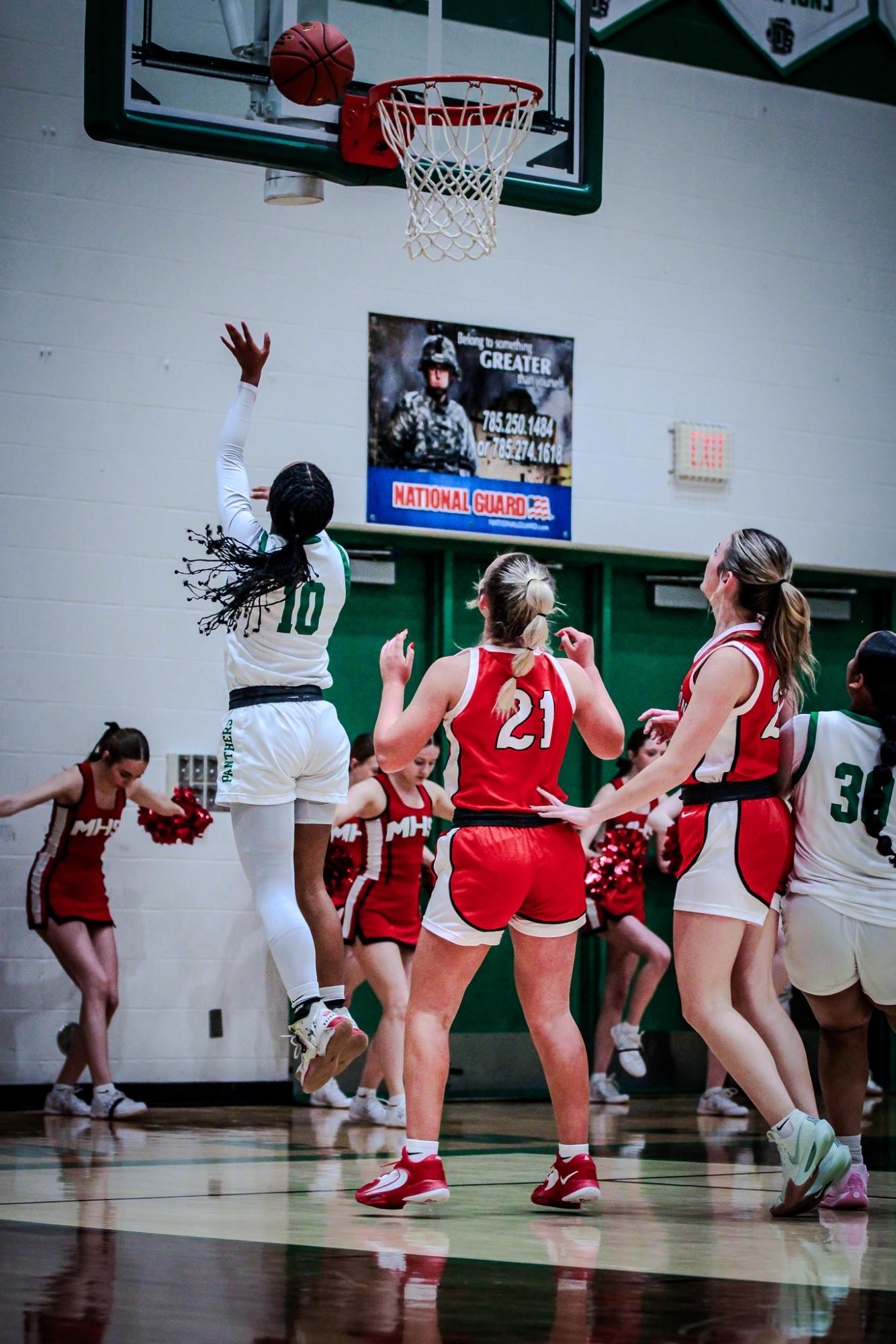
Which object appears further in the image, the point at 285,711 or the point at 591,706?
the point at 285,711

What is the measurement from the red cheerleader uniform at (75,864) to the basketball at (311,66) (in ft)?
12.9

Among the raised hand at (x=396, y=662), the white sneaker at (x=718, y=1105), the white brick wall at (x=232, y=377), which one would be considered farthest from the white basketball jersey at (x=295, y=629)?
the white sneaker at (x=718, y=1105)

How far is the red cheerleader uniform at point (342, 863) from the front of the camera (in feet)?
33.3

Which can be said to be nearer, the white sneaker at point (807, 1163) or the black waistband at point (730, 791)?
the white sneaker at point (807, 1163)

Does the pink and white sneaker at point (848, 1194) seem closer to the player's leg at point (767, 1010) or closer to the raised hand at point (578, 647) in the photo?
the player's leg at point (767, 1010)

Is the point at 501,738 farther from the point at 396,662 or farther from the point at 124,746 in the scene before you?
the point at 124,746

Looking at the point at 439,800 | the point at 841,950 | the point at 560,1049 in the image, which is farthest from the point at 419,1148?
the point at 439,800

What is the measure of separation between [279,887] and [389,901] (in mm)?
3016

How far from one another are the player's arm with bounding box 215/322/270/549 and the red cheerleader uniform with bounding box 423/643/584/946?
1541 mm

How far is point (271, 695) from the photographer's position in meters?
6.60

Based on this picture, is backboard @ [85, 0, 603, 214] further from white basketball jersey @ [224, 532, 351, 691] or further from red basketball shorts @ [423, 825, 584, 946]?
red basketball shorts @ [423, 825, 584, 946]

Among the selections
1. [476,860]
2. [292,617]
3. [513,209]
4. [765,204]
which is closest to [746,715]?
[476,860]

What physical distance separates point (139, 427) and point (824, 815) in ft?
20.3

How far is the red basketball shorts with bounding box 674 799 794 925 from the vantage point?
554cm
